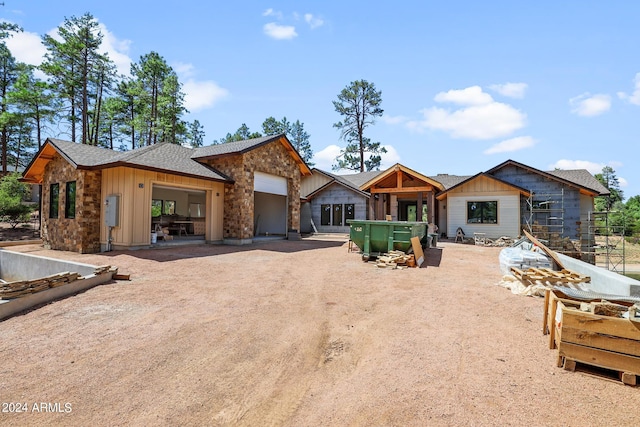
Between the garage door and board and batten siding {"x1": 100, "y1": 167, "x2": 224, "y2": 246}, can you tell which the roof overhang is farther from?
the garage door

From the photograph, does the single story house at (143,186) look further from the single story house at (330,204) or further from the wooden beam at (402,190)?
the wooden beam at (402,190)

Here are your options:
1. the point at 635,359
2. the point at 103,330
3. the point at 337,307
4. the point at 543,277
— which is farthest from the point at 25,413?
the point at 543,277

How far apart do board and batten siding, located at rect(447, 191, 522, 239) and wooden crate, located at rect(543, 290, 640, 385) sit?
54.2 feet

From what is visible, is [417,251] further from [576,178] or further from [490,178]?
[576,178]

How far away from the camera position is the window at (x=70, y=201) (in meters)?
12.6

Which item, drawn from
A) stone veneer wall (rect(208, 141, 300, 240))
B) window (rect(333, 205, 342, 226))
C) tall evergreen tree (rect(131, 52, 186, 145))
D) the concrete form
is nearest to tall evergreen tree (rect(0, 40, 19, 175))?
tall evergreen tree (rect(131, 52, 186, 145))

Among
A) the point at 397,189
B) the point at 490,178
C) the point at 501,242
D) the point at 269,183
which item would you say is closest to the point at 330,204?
the point at 397,189

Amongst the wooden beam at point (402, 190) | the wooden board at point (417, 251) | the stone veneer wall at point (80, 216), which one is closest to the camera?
the wooden board at point (417, 251)

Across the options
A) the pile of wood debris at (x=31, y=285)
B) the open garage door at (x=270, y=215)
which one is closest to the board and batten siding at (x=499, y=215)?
the open garage door at (x=270, y=215)

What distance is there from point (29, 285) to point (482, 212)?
20223 millimetres

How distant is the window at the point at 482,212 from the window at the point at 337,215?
8.96 meters

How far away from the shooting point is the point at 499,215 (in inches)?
709

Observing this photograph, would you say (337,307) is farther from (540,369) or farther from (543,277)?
(543,277)

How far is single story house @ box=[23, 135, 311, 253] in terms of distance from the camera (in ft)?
38.3
